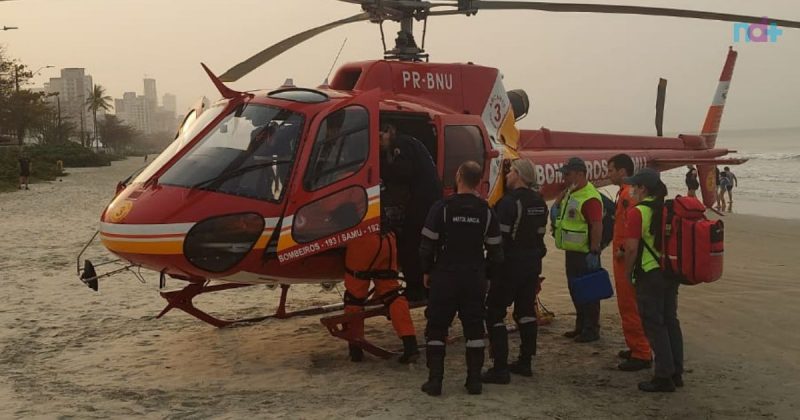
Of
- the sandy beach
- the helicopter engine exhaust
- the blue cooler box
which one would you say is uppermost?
the helicopter engine exhaust

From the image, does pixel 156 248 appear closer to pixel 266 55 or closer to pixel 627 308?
pixel 266 55

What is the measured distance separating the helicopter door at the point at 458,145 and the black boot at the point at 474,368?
195cm

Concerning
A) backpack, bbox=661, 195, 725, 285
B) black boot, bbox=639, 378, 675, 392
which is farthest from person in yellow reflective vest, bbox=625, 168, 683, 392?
backpack, bbox=661, 195, 725, 285

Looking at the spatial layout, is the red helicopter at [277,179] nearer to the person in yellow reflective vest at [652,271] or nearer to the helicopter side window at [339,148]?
the helicopter side window at [339,148]

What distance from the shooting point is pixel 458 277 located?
4.88 metres

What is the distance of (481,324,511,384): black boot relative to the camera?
533cm

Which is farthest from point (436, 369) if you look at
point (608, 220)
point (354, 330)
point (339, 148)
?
point (608, 220)

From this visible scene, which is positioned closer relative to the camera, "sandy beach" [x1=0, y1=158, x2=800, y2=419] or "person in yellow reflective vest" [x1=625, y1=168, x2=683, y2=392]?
"sandy beach" [x1=0, y1=158, x2=800, y2=419]

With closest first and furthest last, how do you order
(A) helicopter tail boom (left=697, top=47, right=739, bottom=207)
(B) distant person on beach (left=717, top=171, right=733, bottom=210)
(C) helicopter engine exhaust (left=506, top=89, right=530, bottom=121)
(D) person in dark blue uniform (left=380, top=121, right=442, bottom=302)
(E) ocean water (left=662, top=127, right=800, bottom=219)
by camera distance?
(D) person in dark blue uniform (left=380, top=121, right=442, bottom=302)
(C) helicopter engine exhaust (left=506, top=89, right=530, bottom=121)
(A) helicopter tail boom (left=697, top=47, right=739, bottom=207)
(B) distant person on beach (left=717, top=171, right=733, bottom=210)
(E) ocean water (left=662, top=127, right=800, bottom=219)

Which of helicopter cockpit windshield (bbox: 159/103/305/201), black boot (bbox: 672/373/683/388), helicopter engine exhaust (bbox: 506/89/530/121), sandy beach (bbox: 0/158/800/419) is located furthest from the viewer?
helicopter engine exhaust (bbox: 506/89/530/121)

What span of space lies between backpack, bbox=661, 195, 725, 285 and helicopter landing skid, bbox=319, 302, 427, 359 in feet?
7.04

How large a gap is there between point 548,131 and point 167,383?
5.41 meters

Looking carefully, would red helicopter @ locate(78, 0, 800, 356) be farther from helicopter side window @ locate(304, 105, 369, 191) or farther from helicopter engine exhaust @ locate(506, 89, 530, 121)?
helicopter engine exhaust @ locate(506, 89, 530, 121)

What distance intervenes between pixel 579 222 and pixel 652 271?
1208mm
